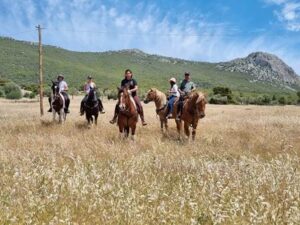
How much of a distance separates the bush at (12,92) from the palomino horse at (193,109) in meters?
64.5

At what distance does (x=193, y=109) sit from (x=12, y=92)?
2597 inches

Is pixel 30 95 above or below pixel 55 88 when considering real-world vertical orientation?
below

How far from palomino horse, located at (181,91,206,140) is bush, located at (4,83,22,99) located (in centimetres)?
6450

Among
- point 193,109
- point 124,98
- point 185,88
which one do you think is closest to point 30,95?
point 185,88

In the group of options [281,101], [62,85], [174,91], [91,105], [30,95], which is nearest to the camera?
[174,91]

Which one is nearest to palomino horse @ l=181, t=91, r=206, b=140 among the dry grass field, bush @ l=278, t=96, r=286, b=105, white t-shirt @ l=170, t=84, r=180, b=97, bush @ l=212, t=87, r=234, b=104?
white t-shirt @ l=170, t=84, r=180, b=97

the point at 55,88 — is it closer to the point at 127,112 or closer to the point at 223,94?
the point at 127,112

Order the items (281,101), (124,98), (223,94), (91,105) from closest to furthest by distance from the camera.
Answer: (124,98) → (91,105) → (281,101) → (223,94)

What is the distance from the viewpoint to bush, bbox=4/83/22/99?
77.6 m

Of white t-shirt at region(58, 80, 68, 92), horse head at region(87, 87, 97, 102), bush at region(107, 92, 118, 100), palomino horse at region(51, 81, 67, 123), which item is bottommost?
bush at region(107, 92, 118, 100)

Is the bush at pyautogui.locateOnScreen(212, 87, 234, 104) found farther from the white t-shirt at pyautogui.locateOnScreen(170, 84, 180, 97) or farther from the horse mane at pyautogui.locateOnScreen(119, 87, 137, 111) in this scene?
the horse mane at pyautogui.locateOnScreen(119, 87, 137, 111)

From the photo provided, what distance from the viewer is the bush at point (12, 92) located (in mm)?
77562

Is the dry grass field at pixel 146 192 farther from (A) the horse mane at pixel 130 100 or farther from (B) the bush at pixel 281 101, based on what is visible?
(B) the bush at pixel 281 101

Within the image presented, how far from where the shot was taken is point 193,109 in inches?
685
